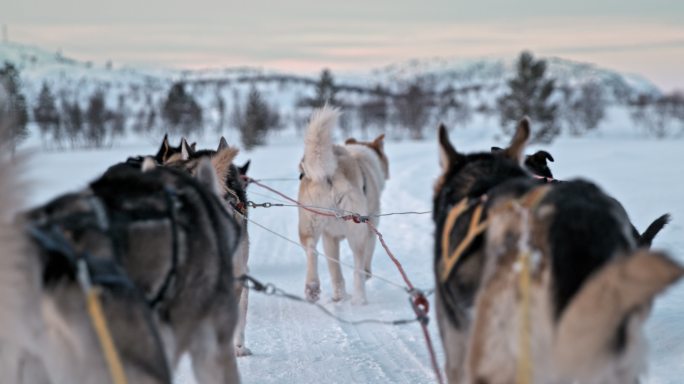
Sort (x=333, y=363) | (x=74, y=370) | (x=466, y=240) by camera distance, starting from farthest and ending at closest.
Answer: (x=333, y=363), (x=466, y=240), (x=74, y=370)

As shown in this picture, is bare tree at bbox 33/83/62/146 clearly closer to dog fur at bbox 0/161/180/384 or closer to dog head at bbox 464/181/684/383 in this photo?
dog fur at bbox 0/161/180/384

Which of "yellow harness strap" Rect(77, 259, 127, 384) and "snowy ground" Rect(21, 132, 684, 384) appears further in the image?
"snowy ground" Rect(21, 132, 684, 384)

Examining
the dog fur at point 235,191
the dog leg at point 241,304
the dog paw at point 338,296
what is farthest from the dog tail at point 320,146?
the dog leg at point 241,304

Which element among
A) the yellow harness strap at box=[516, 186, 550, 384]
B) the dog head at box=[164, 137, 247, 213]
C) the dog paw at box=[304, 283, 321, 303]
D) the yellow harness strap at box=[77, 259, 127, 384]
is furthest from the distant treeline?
the yellow harness strap at box=[77, 259, 127, 384]

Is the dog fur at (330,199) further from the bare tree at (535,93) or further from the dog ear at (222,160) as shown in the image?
the bare tree at (535,93)

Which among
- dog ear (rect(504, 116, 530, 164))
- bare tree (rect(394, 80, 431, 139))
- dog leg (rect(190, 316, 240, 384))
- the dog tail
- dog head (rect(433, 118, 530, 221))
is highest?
dog ear (rect(504, 116, 530, 164))

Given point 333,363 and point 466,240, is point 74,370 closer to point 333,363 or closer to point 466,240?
point 466,240

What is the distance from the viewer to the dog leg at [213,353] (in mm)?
2977

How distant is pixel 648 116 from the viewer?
206 ft

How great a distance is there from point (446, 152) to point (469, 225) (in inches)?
30.9

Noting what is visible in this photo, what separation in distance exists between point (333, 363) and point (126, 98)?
5214 inches

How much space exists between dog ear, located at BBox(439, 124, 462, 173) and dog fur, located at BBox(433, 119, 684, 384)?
780mm

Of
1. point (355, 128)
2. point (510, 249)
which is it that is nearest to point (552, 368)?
point (510, 249)

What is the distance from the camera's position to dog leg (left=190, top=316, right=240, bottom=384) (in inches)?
117
